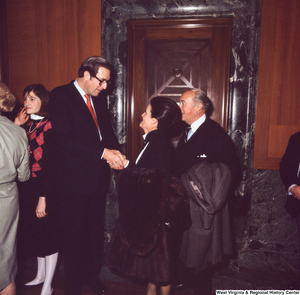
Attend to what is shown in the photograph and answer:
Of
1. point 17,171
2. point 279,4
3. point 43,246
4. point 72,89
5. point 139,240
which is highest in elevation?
point 279,4

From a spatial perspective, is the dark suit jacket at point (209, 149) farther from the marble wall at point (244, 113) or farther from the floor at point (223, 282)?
the floor at point (223, 282)

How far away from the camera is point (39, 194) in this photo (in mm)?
2129

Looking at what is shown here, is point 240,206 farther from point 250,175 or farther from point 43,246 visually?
point 43,246

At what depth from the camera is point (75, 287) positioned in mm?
2072

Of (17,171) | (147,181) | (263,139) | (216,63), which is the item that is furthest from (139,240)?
(216,63)

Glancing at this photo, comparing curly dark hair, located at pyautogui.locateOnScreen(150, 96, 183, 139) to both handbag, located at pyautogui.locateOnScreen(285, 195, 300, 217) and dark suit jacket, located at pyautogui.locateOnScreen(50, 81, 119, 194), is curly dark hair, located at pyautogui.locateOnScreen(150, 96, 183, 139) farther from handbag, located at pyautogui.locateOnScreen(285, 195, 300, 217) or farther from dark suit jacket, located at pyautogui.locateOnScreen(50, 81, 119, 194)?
handbag, located at pyautogui.locateOnScreen(285, 195, 300, 217)

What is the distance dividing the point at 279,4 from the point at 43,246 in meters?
3.25

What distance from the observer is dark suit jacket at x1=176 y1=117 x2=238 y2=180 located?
192cm

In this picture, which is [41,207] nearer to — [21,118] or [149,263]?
[21,118]

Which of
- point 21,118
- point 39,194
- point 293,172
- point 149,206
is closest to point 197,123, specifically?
point 149,206

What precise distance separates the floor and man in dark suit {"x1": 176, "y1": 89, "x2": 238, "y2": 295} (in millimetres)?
631

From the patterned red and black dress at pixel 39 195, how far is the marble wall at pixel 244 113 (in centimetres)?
93

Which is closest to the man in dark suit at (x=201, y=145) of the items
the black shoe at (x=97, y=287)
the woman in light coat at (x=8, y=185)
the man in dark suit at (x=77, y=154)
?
the man in dark suit at (x=77, y=154)

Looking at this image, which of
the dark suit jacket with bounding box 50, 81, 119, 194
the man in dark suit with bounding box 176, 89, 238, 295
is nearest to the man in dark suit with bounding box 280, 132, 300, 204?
the man in dark suit with bounding box 176, 89, 238, 295
